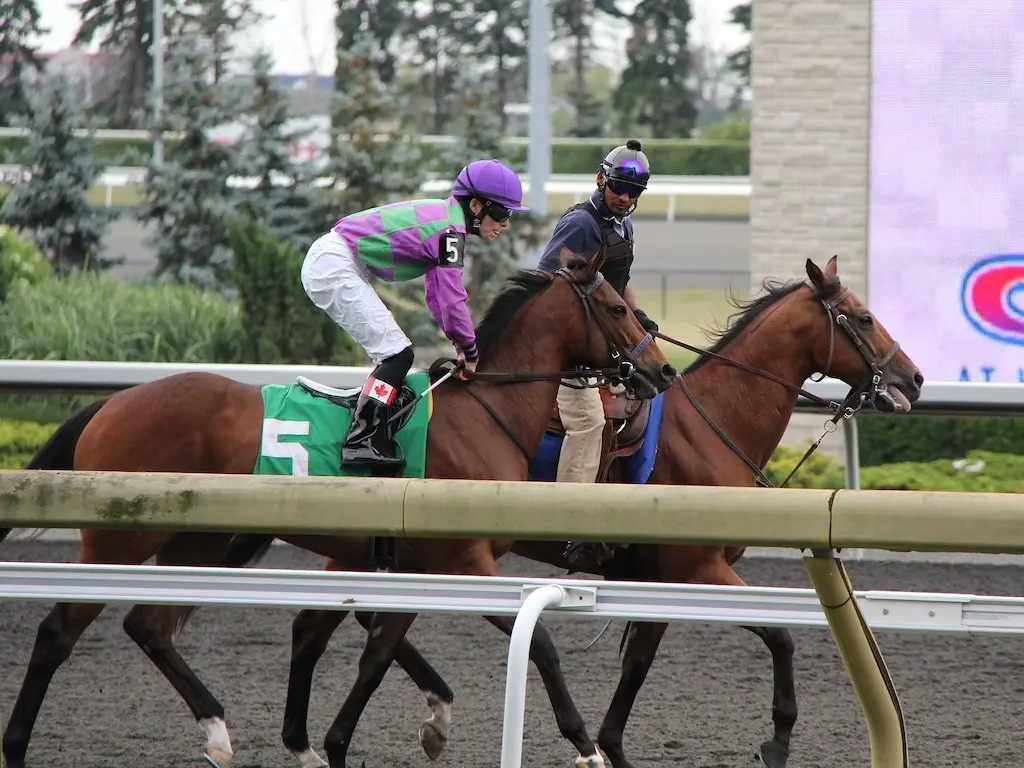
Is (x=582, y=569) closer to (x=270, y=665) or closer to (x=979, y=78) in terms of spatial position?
(x=270, y=665)

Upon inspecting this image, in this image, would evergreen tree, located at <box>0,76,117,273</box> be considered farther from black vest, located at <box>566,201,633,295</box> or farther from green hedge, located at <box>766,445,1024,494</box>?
black vest, located at <box>566,201,633,295</box>

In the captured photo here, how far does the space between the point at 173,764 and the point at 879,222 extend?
5.57m

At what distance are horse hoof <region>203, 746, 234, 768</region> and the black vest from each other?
205 centimetres

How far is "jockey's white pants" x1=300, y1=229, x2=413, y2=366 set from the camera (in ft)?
15.2

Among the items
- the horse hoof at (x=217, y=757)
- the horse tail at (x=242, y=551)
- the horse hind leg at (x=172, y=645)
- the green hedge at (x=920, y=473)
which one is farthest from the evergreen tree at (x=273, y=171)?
the horse hoof at (x=217, y=757)

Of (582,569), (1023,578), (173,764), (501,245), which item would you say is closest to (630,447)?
(582,569)

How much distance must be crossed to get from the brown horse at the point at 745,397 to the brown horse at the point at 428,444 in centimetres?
31

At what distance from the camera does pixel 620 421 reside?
4.97 m

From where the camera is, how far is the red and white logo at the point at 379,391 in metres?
4.43

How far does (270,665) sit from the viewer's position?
19.1ft

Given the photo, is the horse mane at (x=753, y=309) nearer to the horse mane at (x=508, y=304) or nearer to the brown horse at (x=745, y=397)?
the brown horse at (x=745, y=397)

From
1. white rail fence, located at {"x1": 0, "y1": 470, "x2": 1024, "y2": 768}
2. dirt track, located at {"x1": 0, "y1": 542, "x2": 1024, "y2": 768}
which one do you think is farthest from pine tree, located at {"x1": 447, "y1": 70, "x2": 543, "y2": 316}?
white rail fence, located at {"x1": 0, "y1": 470, "x2": 1024, "y2": 768}

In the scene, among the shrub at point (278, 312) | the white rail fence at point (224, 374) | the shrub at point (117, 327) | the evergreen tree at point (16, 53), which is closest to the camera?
the white rail fence at point (224, 374)

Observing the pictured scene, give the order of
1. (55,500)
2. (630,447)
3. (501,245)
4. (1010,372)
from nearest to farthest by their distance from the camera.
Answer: (55,500) < (630,447) < (1010,372) < (501,245)
